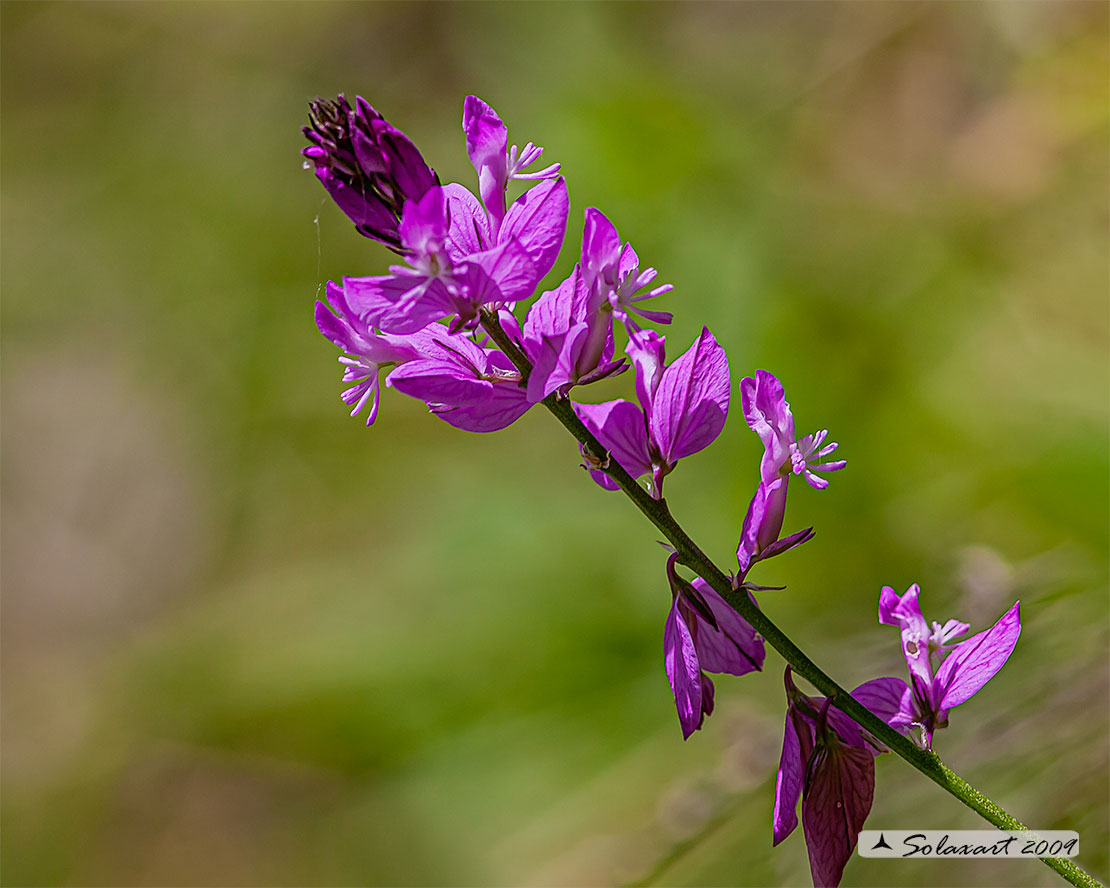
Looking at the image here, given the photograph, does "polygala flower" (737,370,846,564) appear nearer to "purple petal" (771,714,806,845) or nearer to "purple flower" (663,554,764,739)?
"purple flower" (663,554,764,739)

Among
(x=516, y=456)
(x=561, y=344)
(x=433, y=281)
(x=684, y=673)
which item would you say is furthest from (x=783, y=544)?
(x=516, y=456)

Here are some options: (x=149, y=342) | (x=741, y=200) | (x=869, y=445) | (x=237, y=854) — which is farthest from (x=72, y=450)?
(x=869, y=445)

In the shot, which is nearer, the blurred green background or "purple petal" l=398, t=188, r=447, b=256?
"purple petal" l=398, t=188, r=447, b=256

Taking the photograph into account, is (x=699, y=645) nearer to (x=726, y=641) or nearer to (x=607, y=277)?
(x=726, y=641)

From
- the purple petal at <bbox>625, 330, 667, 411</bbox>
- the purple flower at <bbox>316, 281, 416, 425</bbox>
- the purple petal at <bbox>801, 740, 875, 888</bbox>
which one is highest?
the purple flower at <bbox>316, 281, 416, 425</bbox>

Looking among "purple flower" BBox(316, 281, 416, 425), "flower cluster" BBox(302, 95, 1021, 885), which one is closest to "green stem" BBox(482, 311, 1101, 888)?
"flower cluster" BBox(302, 95, 1021, 885)

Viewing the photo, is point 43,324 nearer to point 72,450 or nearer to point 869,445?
point 72,450

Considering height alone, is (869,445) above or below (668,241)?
below
